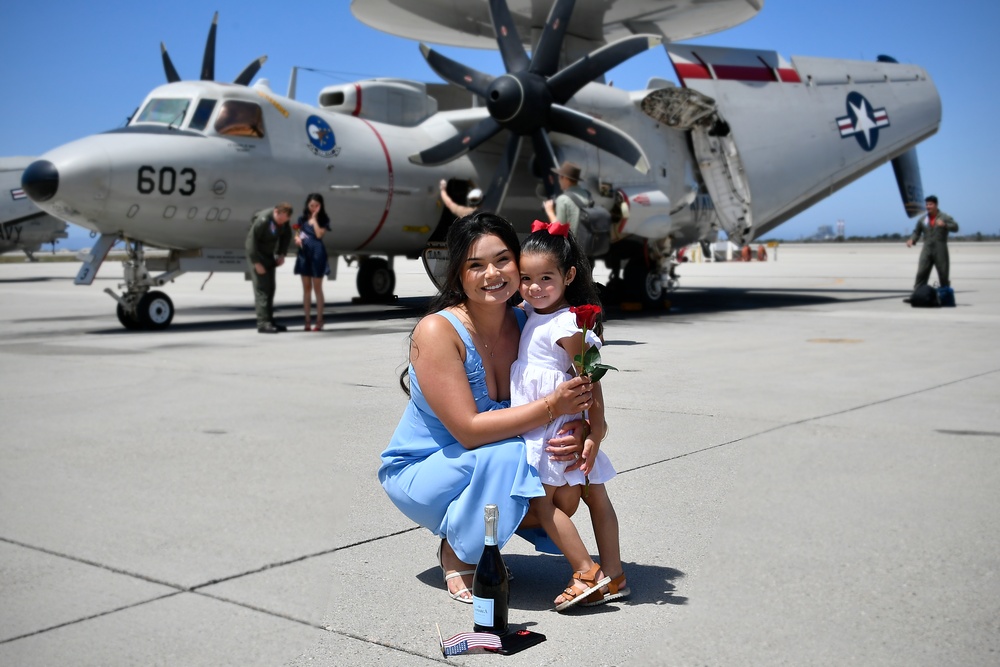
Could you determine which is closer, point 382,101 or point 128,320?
point 128,320

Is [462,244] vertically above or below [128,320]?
above

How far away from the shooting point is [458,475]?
307 centimetres

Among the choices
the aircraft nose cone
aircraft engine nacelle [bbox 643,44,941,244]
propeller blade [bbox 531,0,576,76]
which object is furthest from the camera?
aircraft engine nacelle [bbox 643,44,941,244]

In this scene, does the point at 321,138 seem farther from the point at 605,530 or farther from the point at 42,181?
the point at 605,530

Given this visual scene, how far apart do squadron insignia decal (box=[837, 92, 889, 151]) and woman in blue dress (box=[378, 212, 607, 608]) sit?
1550 cm

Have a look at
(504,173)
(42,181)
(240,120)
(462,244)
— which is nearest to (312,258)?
(240,120)

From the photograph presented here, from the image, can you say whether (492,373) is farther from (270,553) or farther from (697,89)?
(697,89)

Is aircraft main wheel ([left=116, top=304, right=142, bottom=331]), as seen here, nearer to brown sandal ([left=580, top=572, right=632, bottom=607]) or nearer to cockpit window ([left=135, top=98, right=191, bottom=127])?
cockpit window ([left=135, top=98, right=191, bottom=127])

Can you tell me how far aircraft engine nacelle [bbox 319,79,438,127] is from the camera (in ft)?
48.4

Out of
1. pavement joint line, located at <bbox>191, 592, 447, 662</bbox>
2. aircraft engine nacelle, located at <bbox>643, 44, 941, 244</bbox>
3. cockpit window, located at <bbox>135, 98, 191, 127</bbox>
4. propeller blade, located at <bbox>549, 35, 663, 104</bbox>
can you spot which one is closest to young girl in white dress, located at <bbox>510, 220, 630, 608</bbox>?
pavement joint line, located at <bbox>191, 592, 447, 662</bbox>

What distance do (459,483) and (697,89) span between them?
13.0 metres

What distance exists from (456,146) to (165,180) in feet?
14.6

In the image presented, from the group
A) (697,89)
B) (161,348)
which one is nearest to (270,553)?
(161,348)

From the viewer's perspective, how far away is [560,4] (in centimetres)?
1400
